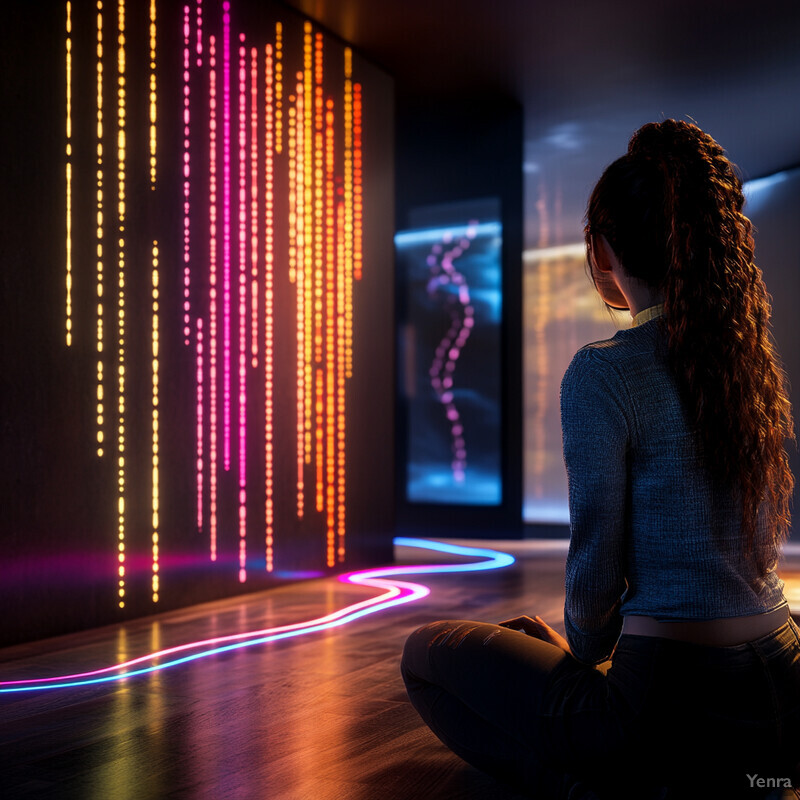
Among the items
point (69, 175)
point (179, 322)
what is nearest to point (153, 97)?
point (69, 175)

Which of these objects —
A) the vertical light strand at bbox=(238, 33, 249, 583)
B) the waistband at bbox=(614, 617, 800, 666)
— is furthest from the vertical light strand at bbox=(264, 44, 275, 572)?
the waistband at bbox=(614, 617, 800, 666)

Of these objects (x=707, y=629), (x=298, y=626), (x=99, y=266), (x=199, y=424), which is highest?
(x=99, y=266)

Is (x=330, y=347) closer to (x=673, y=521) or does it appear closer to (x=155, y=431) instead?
(x=155, y=431)

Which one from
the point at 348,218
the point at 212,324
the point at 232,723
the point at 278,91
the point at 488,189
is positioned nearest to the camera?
the point at 232,723

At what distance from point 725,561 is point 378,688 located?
139 cm

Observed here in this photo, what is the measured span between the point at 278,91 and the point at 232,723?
3127mm

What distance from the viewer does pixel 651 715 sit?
4.01ft

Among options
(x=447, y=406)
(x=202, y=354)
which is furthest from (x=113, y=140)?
(x=447, y=406)

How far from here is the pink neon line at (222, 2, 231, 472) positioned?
389 centimetres

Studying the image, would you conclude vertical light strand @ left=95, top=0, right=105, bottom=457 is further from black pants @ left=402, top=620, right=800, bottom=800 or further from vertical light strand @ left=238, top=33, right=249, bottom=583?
black pants @ left=402, top=620, right=800, bottom=800

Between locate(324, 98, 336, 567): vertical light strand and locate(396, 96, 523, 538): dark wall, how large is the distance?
1.52 m

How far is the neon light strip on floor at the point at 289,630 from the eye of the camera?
250cm

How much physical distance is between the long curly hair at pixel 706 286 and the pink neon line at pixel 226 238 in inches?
108

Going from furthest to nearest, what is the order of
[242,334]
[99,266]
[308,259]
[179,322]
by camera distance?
[308,259]
[242,334]
[179,322]
[99,266]
